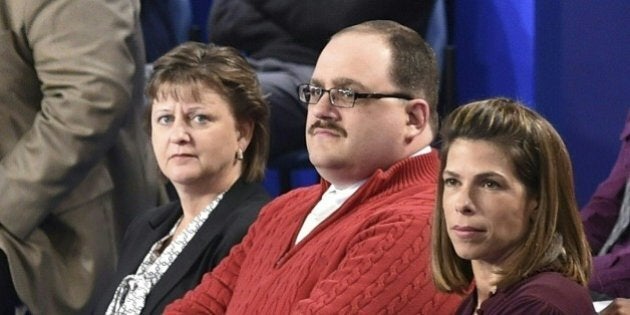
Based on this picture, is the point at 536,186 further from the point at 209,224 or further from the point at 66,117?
the point at 66,117

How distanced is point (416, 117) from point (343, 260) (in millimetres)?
333

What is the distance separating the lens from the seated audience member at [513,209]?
7.20 ft

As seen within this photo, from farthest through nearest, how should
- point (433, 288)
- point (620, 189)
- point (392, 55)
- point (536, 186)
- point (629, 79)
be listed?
point (629, 79) → point (620, 189) → point (392, 55) → point (433, 288) → point (536, 186)

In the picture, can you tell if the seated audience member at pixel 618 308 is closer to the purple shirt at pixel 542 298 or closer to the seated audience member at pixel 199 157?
the purple shirt at pixel 542 298

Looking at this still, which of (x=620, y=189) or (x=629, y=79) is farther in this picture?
(x=629, y=79)

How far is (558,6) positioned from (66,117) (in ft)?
4.04

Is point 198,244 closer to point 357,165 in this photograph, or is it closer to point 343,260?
point 357,165

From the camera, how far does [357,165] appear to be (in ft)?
8.80

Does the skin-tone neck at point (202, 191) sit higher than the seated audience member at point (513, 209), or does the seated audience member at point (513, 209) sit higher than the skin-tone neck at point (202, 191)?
the seated audience member at point (513, 209)

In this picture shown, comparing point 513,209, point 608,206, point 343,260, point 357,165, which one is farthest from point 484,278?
point 608,206

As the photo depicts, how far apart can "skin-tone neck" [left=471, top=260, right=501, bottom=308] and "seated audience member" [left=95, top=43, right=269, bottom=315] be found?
94 centimetres

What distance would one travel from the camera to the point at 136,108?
381cm

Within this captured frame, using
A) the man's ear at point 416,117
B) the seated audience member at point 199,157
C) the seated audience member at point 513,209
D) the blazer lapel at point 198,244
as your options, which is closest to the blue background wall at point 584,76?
the seated audience member at point 199,157

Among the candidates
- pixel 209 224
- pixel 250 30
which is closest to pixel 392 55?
pixel 209 224
